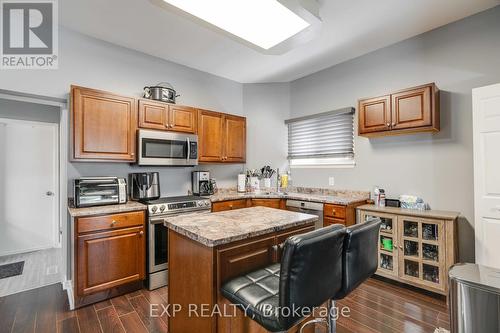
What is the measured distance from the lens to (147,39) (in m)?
2.98

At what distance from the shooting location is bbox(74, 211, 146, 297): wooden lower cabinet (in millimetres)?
2305

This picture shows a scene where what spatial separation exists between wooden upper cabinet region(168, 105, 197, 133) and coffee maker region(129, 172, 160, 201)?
689 millimetres

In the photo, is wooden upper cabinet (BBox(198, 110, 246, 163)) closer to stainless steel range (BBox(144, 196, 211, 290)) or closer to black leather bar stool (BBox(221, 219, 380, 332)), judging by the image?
stainless steel range (BBox(144, 196, 211, 290))

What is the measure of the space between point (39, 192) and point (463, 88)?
5921 millimetres

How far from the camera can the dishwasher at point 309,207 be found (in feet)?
10.3

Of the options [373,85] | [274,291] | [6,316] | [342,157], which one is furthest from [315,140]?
[6,316]

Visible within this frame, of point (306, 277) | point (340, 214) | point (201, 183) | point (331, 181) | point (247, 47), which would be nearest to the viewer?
point (306, 277)

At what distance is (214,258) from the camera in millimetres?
1377

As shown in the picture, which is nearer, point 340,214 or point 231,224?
point 231,224

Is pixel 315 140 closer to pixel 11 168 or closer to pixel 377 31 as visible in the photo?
pixel 377 31

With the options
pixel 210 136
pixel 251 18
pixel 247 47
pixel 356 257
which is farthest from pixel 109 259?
pixel 247 47

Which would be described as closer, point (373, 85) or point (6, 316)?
point (6, 316)

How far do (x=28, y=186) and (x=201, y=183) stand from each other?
2.76m

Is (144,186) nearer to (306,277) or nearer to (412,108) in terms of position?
(306,277)
